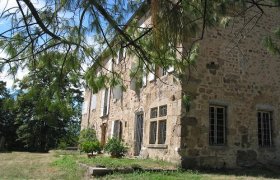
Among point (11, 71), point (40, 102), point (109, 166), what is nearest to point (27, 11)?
point (11, 71)

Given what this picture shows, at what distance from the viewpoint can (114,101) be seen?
54.9ft

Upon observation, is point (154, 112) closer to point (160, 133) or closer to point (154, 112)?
point (154, 112)

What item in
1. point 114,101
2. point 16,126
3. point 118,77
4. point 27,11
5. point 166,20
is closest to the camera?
point 166,20

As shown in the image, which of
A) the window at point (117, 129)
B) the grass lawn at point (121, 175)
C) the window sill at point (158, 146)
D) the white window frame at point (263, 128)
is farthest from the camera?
the window at point (117, 129)

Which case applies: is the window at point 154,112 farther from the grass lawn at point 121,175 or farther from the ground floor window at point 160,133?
the grass lawn at point 121,175

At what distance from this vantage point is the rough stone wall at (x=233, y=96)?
10.8 m

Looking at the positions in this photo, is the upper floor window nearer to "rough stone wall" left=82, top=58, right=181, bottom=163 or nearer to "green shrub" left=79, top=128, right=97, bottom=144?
"rough stone wall" left=82, top=58, right=181, bottom=163

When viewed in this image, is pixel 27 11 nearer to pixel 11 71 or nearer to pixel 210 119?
pixel 11 71

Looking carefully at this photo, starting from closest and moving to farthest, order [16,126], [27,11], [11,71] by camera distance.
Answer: [27,11] → [11,71] → [16,126]

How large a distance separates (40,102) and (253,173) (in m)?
7.25

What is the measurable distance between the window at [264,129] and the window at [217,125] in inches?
61.0

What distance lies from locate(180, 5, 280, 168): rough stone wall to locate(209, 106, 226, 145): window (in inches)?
6.9

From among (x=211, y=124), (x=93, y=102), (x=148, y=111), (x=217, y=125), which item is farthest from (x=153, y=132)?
(x=93, y=102)

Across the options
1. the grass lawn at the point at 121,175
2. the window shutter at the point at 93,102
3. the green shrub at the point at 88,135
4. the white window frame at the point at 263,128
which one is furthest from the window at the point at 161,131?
the window shutter at the point at 93,102
